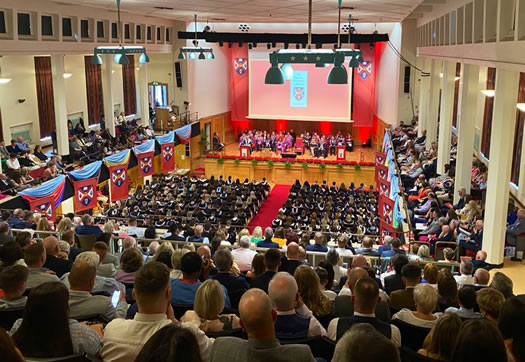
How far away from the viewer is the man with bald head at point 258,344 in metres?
2.46

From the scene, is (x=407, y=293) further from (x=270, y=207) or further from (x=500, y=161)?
(x=270, y=207)


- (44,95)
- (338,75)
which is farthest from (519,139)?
(44,95)

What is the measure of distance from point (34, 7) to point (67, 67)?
6.14 m

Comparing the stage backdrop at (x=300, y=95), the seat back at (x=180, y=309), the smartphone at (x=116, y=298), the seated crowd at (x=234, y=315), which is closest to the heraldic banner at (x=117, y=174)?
the seated crowd at (x=234, y=315)

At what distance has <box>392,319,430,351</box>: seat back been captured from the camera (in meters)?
3.87

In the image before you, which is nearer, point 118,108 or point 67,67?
point 67,67

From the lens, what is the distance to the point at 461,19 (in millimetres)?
11695

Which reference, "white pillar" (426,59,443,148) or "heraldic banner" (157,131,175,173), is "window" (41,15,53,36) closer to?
"heraldic banner" (157,131,175,173)

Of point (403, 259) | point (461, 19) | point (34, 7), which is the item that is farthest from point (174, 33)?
point (403, 259)

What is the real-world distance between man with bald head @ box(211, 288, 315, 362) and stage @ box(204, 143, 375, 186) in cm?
2183

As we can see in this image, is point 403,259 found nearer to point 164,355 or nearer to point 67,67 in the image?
point 164,355

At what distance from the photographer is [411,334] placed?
3906 millimetres

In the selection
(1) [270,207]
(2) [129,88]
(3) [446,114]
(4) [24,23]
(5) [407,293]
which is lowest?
(1) [270,207]

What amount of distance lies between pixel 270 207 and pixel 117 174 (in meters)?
6.45
